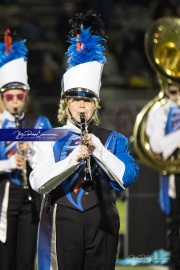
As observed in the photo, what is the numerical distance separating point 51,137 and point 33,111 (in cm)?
750

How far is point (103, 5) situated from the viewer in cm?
1445

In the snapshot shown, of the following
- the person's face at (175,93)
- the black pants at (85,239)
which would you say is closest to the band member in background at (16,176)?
the black pants at (85,239)

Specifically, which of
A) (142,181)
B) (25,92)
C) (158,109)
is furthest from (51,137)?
(142,181)

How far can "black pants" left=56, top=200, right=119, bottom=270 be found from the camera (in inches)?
210

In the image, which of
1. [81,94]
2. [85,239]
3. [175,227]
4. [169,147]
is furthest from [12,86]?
[175,227]

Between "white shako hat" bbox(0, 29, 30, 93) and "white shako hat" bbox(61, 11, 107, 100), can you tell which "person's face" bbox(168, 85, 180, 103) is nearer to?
"white shako hat" bbox(0, 29, 30, 93)

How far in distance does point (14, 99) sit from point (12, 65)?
257 millimetres

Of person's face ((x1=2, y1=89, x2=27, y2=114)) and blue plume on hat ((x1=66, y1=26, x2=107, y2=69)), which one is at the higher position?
blue plume on hat ((x1=66, y1=26, x2=107, y2=69))

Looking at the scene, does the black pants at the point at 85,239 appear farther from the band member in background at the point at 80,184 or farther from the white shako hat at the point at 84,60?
the white shako hat at the point at 84,60

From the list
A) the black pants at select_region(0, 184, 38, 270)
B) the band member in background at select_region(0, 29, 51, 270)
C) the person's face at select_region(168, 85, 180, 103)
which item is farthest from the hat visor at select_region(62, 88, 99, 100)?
the person's face at select_region(168, 85, 180, 103)

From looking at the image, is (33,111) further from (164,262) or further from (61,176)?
(61,176)

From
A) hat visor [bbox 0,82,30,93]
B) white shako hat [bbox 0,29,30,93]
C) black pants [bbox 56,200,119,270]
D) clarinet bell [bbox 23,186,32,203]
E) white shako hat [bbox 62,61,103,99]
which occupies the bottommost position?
black pants [bbox 56,200,119,270]

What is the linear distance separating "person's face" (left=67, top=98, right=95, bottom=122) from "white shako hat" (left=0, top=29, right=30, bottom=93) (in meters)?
1.56

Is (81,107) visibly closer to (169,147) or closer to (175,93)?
(169,147)
